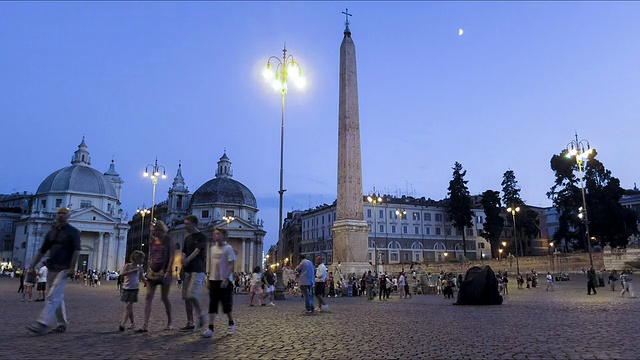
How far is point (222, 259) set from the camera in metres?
7.84

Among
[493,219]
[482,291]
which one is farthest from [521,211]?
[482,291]

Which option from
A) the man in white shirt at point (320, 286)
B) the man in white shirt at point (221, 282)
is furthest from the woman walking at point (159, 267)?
the man in white shirt at point (320, 286)

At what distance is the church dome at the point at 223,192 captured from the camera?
3248 inches

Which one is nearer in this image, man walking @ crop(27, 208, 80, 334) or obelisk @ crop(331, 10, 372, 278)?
man walking @ crop(27, 208, 80, 334)

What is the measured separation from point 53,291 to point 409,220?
232 feet

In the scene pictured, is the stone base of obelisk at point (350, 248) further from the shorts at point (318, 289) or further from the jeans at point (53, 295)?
the jeans at point (53, 295)

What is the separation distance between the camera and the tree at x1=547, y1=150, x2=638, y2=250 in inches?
1906

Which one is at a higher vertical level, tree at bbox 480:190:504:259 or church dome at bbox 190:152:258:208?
church dome at bbox 190:152:258:208

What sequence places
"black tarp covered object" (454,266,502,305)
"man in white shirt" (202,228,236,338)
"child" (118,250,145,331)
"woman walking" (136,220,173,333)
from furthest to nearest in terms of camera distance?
"black tarp covered object" (454,266,502,305) → "child" (118,250,145,331) → "woman walking" (136,220,173,333) → "man in white shirt" (202,228,236,338)

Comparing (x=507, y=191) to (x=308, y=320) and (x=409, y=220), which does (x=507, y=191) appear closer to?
(x=409, y=220)

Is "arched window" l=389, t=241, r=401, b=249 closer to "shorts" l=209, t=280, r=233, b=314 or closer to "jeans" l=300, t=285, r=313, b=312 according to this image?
"jeans" l=300, t=285, r=313, b=312

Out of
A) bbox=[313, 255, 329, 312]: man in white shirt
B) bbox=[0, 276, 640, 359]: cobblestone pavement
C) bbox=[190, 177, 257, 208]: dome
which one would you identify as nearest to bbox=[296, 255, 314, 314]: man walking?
bbox=[313, 255, 329, 312]: man in white shirt

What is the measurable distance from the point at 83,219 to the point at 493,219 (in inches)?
2343

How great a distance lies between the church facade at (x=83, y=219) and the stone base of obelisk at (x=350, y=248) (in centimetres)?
5345
